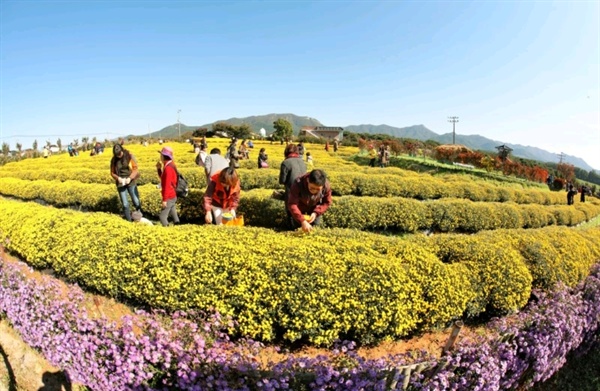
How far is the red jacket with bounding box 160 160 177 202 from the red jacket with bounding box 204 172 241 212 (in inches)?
39.5

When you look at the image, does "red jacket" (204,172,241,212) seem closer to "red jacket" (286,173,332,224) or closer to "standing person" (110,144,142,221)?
"red jacket" (286,173,332,224)

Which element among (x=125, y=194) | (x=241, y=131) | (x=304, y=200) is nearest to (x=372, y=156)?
(x=125, y=194)

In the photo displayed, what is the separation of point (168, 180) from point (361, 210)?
195 inches

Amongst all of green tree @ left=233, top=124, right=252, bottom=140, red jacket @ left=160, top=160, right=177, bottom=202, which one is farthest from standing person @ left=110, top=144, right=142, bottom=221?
green tree @ left=233, top=124, right=252, bottom=140

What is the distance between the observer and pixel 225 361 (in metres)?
3.33

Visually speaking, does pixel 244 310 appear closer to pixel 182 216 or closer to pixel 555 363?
pixel 555 363

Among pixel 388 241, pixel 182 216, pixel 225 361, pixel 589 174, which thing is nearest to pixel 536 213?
pixel 388 241

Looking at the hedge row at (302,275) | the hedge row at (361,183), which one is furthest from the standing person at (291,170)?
the hedge row at (361,183)

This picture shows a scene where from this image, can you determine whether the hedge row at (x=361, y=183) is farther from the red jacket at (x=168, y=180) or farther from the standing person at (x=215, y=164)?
the red jacket at (x=168, y=180)

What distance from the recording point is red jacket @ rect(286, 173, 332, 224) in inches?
209

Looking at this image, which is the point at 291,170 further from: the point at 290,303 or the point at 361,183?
the point at 361,183

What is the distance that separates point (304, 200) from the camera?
5418 mm

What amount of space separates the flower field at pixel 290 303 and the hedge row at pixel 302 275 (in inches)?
0.7

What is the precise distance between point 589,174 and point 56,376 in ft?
358
